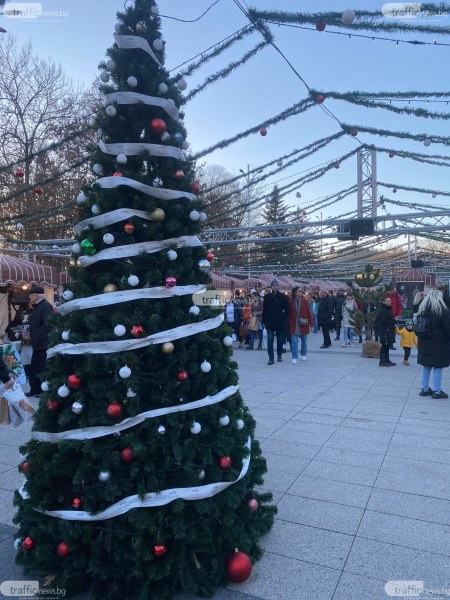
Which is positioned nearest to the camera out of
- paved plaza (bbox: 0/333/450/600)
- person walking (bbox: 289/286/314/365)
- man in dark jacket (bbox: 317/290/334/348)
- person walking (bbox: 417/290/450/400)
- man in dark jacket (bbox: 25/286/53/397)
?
paved plaza (bbox: 0/333/450/600)

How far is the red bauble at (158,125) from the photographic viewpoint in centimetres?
293

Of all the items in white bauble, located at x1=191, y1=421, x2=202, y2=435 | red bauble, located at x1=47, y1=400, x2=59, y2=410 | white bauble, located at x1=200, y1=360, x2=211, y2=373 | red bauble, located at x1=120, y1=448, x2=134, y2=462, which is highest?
white bauble, located at x1=200, y1=360, x2=211, y2=373

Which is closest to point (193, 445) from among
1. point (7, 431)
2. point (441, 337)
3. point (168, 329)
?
point (168, 329)

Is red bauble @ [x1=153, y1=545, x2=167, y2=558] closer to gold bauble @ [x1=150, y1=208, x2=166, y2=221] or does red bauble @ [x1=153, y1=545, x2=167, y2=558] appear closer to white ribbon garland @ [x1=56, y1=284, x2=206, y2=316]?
white ribbon garland @ [x1=56, y1=284, x2=206, y2=316]

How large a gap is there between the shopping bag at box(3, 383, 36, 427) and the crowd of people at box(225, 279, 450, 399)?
6124 millimetres

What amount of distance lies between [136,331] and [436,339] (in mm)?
6240

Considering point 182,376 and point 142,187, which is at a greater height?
point 142,187

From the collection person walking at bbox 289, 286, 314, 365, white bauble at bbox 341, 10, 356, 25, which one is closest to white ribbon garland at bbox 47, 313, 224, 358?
white bauble at bbox 341, 10, 356, 25

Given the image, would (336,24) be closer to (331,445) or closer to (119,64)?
(119,64)

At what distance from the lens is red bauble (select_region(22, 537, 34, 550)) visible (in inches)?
106

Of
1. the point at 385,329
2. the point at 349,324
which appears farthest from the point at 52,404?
the point at 349,324

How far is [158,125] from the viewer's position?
2932 millimetres

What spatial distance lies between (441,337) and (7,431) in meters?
6.69

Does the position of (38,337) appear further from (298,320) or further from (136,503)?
(298,320)
